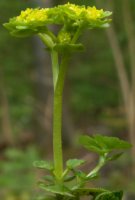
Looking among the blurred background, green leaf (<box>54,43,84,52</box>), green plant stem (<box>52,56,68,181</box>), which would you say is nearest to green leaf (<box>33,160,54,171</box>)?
green plant stem (<box>52,56,68,181</box>)

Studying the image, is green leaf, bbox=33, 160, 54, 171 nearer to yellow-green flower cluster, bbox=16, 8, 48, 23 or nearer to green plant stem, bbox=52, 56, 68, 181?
green plant stem, bbox=52, 56, 68, 181

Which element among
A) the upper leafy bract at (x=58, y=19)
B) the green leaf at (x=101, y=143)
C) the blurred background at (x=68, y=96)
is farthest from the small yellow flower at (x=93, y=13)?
the blurred background at (x=68, y=96)

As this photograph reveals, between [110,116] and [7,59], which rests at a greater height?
[7,59]

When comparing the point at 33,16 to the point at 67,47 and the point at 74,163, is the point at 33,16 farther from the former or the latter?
the point at 74,163

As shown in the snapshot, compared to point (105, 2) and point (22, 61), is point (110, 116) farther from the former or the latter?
point (105, 2)

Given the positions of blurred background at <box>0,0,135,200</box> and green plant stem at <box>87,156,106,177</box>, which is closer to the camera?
green plant stem at <box>87,156,106,177</box>

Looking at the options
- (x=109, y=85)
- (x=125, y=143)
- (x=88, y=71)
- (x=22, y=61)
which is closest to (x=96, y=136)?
(x=125, y=143)

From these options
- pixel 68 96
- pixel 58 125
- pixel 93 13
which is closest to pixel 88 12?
pixel 93 13
